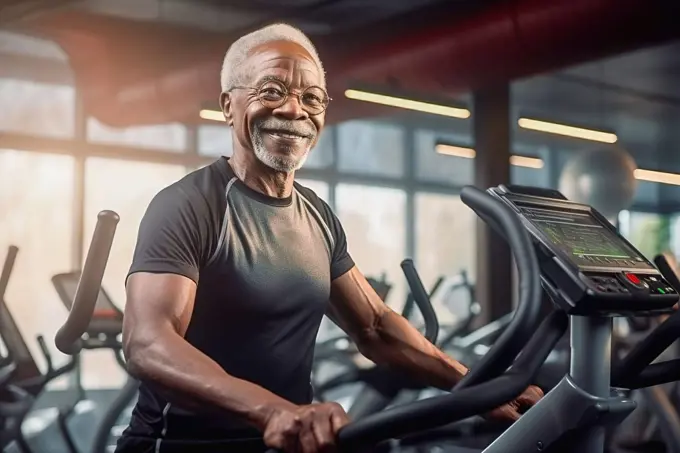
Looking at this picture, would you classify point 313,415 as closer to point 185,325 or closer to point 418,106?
point 185,325

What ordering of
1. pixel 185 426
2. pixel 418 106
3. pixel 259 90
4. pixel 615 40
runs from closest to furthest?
pixel 185 426
pixel 259 90
pixel 615 40
pixel 418 106

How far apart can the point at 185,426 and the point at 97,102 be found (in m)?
3.81

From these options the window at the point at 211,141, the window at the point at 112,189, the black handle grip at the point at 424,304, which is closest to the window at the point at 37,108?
the window at the point at 112,189

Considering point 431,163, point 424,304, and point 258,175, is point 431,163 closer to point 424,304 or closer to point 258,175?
point 424,304

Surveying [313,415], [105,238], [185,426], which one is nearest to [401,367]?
[185,426]

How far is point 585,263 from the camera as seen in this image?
1.21 m

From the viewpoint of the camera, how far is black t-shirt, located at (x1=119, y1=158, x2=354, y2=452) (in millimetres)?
1542

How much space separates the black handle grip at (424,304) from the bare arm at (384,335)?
0.98m

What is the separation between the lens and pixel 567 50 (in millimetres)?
4258

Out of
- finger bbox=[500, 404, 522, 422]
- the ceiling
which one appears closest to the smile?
finger bbox=[500, 404, 522, 422]

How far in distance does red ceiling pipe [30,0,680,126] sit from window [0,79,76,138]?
0.26m

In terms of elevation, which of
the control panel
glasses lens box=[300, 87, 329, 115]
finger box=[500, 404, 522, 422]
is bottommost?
finger box=[500, 404, 522, 422]

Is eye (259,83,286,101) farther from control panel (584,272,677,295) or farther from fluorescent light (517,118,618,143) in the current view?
fluorescent light (517,118,618,143)

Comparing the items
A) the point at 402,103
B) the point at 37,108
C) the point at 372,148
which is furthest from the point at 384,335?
the point at 372,148
